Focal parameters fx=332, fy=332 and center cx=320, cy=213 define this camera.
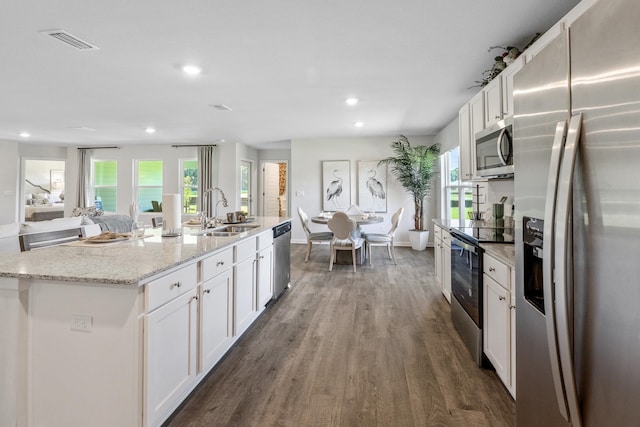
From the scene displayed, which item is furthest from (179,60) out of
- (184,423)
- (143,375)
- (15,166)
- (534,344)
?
(15,166)

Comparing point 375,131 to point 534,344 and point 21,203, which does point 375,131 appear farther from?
point 21,203

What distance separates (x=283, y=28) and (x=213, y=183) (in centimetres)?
638

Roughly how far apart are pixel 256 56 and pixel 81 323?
2452 millimetres

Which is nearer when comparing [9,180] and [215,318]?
[215,318]

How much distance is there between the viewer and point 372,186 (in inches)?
284

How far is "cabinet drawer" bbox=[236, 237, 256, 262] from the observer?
2547 millimetres

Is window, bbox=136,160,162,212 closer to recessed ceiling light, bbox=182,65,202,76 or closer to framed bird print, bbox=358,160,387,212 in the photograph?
framed bird print, bbox=358,160,387,212

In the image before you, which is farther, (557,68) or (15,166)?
(15,166)

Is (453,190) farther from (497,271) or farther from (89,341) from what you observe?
(89,341)

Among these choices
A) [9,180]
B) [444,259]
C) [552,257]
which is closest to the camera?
[552,257]

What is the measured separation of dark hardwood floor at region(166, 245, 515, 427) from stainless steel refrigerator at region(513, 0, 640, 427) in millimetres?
871

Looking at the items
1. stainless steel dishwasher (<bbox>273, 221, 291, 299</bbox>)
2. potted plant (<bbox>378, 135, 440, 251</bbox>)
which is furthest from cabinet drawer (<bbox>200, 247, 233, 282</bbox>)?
potted plant (<bbox>378, 135, 440, 251</bbox>)

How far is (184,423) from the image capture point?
1.72 m

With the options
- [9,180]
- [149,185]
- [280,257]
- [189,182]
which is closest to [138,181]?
[149,185]
